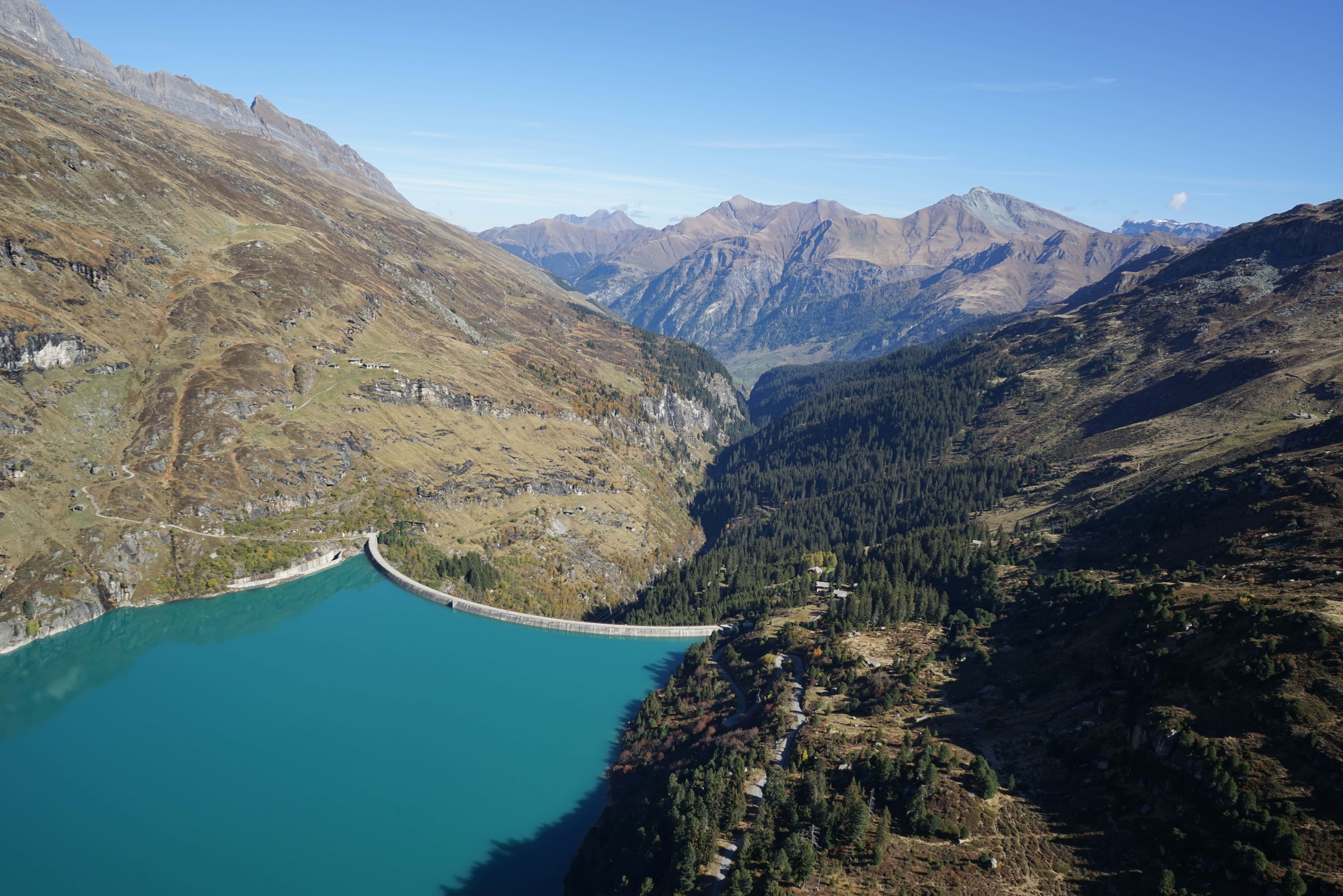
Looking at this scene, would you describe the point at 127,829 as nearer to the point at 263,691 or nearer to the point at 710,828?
the point at 263,691

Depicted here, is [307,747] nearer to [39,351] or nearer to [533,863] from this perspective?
[533,863]

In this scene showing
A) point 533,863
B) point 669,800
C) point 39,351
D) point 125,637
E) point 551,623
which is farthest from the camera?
point 551,623

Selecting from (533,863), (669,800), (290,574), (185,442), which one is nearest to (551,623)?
(290,574)

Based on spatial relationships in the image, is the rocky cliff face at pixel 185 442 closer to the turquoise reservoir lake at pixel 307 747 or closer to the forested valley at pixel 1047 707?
the turquoise reservoir lake at pixel 307 747

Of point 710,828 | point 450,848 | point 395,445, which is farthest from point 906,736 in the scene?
point 395,445

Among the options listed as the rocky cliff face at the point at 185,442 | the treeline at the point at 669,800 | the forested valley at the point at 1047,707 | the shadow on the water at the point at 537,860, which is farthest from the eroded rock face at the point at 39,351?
the treeline at the point at 669,800
